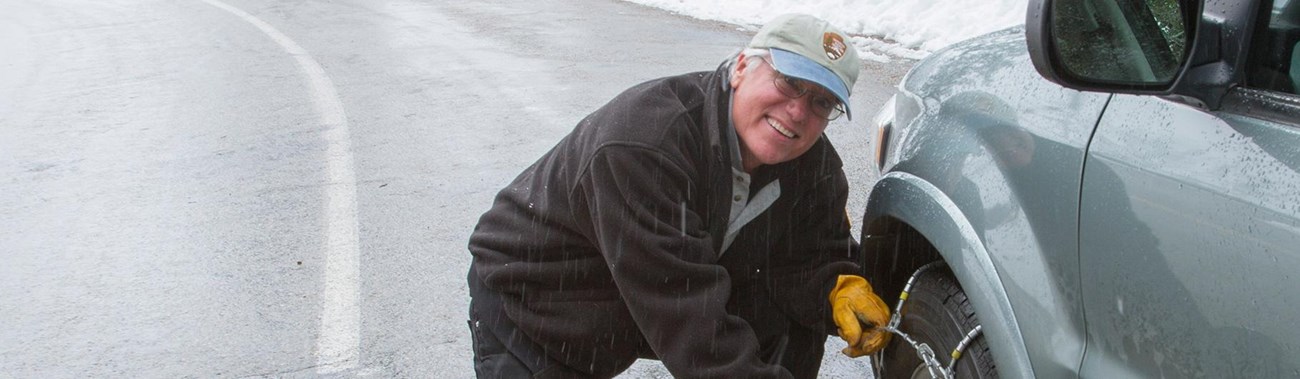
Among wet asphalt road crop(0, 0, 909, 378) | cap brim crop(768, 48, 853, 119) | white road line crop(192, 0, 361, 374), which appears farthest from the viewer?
wet asphalt road crop(0, 0, 909, 378)

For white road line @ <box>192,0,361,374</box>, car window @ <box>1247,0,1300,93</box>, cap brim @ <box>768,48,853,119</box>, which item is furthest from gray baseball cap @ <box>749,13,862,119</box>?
white road line @ <box>192,0,361,374</box>

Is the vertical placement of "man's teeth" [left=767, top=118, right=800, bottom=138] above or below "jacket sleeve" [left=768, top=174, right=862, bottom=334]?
above

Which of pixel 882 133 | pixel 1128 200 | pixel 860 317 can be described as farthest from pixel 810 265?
pixel 1128 200

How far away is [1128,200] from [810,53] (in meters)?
0.80

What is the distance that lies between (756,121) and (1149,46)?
0.88 meters

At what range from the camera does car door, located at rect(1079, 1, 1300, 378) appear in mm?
1586

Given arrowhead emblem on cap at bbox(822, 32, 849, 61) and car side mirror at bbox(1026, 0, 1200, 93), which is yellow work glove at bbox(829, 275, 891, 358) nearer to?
arrowhead emblem on cap at bbox(822, 32, 849, 61)

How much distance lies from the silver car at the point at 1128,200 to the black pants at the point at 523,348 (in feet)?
1.69

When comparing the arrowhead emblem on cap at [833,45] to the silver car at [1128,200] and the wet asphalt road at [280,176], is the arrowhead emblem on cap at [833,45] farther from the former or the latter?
the wet asphalt road at [280,176]

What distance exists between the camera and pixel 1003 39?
8.73 ft

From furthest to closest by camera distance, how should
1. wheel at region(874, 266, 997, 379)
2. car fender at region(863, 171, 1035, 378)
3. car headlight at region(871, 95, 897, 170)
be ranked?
car headlight at region(871, 95, 897, 170), wheel at region(874, 266, 997, 379), car fender at region(863, 171, 1035, 378)

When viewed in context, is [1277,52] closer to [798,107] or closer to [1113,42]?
[1113,42]

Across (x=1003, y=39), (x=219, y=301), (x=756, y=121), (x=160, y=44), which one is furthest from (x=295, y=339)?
(x=160, y=44)

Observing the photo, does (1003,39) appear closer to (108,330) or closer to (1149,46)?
(1149,46)
